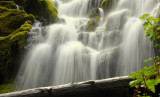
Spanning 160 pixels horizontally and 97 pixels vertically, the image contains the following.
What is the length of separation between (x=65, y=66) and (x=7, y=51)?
3205 millimetres

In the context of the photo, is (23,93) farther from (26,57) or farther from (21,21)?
(21,21)

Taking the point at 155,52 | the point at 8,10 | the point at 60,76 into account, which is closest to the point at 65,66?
the point at 60,76

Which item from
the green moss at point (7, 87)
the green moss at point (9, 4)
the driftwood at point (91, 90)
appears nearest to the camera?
the driftwood at point (91, 90)

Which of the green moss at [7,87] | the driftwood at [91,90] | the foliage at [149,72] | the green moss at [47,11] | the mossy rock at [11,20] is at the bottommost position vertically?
the green moss at [7,87]

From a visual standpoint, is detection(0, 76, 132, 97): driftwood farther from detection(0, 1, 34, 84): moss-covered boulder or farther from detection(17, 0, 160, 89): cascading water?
detection(0, 1, 34, 84): moss-covered boulder

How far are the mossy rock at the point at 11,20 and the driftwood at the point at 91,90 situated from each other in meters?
7.78

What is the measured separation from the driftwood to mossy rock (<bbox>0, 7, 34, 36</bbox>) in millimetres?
7781

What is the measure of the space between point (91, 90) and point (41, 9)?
10931 millimetres

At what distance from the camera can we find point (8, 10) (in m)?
11.5

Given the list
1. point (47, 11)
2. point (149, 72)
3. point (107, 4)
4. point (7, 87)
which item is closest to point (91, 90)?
point (149, 72)

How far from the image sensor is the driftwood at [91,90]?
2.94 m

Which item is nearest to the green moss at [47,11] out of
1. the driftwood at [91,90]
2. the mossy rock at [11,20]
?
the mossy rock at [11,20]

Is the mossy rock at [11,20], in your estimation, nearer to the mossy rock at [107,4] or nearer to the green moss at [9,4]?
the green moss at [9,4]

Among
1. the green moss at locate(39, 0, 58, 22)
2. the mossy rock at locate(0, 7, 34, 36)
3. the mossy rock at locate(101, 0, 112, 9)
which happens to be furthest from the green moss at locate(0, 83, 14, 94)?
the mossy rock at locate(101, 0, 112, 9)
